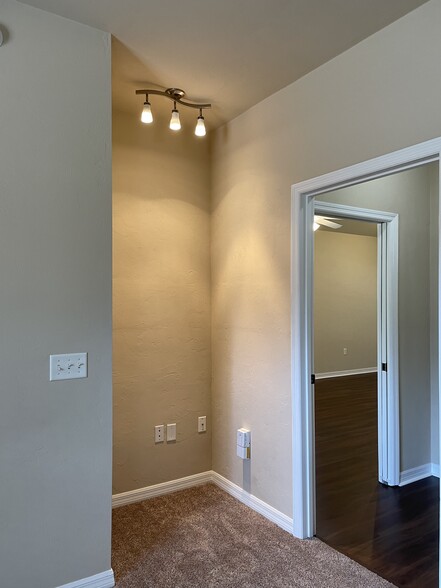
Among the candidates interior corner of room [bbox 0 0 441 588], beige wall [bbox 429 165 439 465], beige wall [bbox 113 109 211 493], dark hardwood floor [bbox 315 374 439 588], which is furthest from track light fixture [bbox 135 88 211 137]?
dark hardwood floor [bbox 315 374 439 588]

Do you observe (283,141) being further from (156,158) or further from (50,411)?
(50,411)

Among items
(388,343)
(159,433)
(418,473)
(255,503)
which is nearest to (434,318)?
(388,343)

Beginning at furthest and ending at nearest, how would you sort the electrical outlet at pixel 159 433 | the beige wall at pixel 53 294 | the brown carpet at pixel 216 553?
the electrical outlet at pixel 159 433, the brown carpet at pixel 216 553, the beige wall at pixel 53 294

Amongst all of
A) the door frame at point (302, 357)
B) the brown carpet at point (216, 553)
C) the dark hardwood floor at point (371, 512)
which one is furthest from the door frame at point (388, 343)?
the brown carpet at point (216, 553)

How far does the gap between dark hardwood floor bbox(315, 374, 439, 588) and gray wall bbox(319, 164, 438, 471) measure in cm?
33

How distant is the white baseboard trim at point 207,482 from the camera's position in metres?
2.61

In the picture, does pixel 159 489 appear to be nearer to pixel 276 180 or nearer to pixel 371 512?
pixel 371 512

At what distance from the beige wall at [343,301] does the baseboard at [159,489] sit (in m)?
4.60

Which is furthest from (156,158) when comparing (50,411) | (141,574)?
(141,574)

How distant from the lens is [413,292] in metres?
3.37

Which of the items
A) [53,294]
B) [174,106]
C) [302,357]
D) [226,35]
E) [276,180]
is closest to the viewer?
[53,294]

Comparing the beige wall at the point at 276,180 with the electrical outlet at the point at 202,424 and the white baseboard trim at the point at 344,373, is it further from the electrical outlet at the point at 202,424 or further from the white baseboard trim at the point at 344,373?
the white baseboard trim at the point at 344,373

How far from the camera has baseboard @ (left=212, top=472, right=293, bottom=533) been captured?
8.37 feet

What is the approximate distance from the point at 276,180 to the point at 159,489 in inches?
91.5
